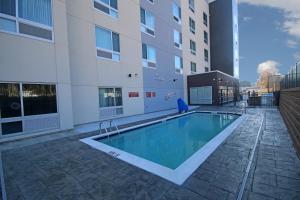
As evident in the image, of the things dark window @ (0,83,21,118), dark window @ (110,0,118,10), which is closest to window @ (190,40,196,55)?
dark window @ (110,0,118,10)

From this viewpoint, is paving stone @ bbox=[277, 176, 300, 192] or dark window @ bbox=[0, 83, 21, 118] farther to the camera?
dark window @ bbox=[0, 83, 21, 118]

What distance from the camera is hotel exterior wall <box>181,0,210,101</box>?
60.5 feet

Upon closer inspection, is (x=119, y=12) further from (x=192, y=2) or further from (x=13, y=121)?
(x=192, y=2)

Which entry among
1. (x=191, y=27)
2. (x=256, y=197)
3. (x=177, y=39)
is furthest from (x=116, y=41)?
(x=191, y=27)

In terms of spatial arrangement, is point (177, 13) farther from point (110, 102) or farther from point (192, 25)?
point (110, 102)

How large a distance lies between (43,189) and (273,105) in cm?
1815

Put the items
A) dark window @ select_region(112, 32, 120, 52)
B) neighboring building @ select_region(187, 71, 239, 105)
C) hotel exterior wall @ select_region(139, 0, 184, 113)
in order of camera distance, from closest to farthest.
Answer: dark window @ select_region(112, 32, 120, 52), hotel exterior wall @ select_region(139, 0, 184, 113), neighboring building @ select_region(187, 71, 239, 105)

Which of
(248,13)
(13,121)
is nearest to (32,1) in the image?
(13,121)

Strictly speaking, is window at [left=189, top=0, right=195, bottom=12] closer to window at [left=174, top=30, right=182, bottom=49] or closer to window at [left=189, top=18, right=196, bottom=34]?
window at [left=189, top=18, right=196, bottom=34]

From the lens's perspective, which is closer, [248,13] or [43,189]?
[43,189]

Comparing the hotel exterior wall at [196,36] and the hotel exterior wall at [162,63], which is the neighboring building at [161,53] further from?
the hotel exterior wall at [196,36]

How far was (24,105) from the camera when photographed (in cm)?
619

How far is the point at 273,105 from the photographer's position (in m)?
15.1

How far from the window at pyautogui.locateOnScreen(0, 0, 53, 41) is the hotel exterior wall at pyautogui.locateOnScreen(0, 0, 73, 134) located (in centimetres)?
21
